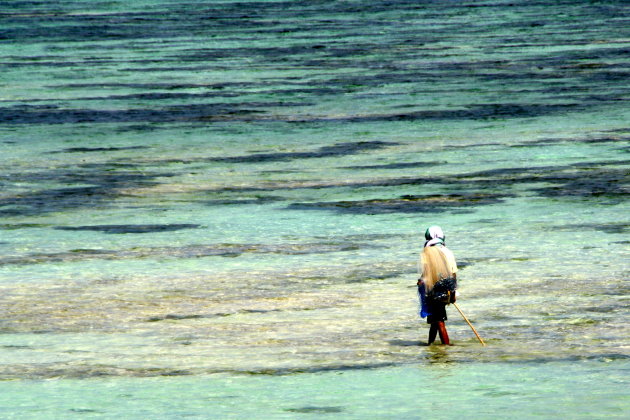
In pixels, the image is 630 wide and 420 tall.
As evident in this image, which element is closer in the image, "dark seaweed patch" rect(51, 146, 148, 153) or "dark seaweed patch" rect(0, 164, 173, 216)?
"dark seaweed patch" rect(0, 164, 173, 216)

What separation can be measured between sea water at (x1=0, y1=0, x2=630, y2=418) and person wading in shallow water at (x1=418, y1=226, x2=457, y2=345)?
1.06 ft

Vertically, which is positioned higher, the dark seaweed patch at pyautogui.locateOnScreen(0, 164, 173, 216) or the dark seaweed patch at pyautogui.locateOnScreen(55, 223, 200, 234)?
the dark seaweed patch at pyautogui.locateOnScreen(0, 164, 173, 216)

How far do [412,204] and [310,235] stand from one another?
204 cm

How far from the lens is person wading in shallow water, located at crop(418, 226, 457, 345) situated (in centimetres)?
991

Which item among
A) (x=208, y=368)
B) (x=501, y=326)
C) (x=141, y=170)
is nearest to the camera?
(x=208, y=368)

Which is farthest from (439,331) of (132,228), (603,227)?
(132,228)

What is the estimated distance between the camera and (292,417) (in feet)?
28.8

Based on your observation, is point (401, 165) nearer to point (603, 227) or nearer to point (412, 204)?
point (412, 204)

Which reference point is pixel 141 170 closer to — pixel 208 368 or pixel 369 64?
pixel 208 368

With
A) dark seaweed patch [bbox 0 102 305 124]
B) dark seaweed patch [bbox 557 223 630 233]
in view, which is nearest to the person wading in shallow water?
dark seaweed patch [bbox 557 223 630 233]

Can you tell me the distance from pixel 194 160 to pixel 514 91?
357 inches

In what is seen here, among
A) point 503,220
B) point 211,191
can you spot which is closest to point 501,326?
point 503,220

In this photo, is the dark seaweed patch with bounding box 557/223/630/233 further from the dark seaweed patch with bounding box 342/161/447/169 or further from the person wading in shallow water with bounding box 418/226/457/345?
the person wading in shallow water with bounding box 418/226/457/345

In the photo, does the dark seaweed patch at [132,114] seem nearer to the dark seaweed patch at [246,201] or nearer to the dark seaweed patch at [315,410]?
the dark seaweed patch at [246,201]
